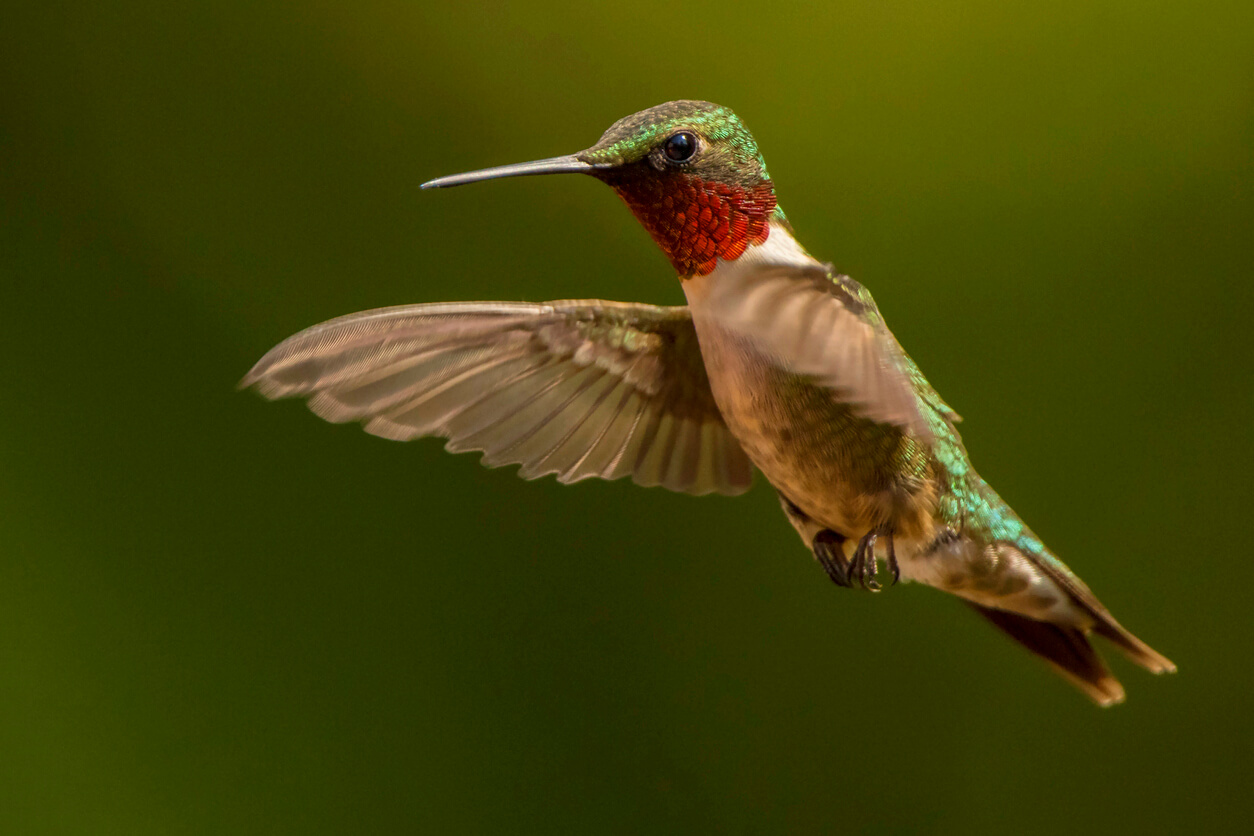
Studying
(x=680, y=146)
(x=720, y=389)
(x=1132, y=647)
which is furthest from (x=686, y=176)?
(x=1132, y=647)

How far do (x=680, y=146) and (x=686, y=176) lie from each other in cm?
2

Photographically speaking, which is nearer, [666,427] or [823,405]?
[823,405]

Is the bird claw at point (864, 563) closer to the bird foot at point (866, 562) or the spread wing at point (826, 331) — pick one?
the bird foot at point (866, 562)


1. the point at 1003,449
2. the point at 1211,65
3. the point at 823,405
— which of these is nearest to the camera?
the point at 823,405

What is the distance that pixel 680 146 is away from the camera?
0.67 m

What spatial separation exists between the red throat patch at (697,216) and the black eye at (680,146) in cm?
1

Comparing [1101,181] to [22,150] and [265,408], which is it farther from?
[22,150]

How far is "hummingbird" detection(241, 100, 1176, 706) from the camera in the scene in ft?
2.03

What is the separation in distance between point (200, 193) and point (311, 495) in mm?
475

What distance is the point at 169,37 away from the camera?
1.51m

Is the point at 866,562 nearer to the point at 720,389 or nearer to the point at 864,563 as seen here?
the point at 864,563

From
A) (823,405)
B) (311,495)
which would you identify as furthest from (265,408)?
(823,405)

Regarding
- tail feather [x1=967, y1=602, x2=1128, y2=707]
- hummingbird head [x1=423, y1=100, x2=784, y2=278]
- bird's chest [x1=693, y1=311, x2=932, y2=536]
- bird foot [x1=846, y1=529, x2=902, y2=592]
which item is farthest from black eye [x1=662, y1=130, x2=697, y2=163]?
tail feather [x1=967, y1=602, x2=1128, y2=707]

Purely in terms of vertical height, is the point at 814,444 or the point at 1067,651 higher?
the point at 814,444
